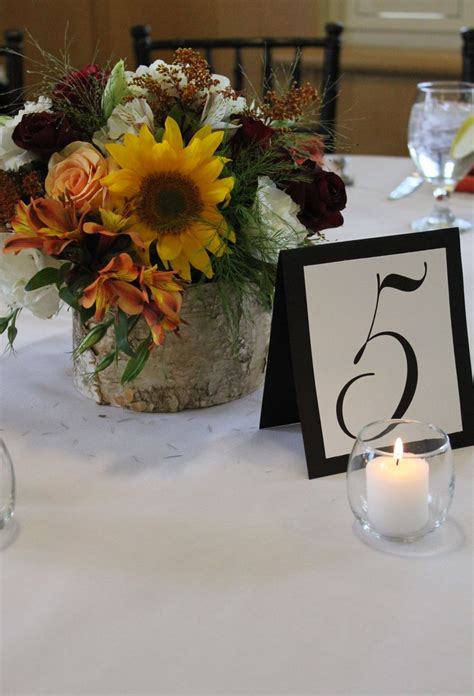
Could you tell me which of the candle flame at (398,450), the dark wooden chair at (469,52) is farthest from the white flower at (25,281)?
the dark wooden chair at (469,52)

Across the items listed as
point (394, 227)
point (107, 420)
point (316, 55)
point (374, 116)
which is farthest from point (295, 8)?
point (107, 420)

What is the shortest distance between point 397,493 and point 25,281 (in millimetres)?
361

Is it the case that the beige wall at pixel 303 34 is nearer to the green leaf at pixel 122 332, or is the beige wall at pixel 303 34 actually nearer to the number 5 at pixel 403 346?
the number 5 at pixel 403 346

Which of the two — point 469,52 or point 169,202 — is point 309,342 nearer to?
point 169,202

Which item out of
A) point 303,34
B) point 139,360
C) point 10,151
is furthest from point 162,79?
point 303,34

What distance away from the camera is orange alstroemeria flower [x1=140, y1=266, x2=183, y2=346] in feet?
2.32

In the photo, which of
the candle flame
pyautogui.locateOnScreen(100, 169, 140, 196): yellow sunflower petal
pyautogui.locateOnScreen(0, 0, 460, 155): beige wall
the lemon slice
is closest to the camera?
the candle flame

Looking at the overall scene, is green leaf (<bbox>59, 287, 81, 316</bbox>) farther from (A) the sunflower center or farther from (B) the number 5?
(B) the number 5

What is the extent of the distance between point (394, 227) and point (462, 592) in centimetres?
91

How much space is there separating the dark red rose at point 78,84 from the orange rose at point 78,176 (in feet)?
0.18

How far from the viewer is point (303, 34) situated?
319 cm

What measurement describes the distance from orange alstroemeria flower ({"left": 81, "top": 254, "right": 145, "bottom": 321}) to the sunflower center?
2.5 inches

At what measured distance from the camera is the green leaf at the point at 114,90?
78 centimetres

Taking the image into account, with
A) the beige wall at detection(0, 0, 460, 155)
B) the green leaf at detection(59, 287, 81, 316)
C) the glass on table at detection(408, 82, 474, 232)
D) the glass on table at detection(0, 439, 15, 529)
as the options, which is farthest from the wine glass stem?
the beige wall at detection(0, 0, 460, 155)
